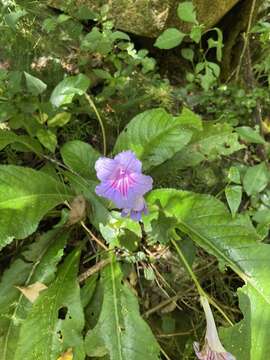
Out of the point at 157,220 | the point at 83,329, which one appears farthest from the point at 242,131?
the point at 83,329

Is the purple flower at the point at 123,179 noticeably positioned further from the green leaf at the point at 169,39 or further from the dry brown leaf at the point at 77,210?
the green leaf at the point at 169,39

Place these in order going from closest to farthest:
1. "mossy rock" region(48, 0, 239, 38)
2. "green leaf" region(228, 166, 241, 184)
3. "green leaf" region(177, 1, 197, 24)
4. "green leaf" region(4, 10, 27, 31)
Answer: "green leaf" region(228, 166, 241, 184), "green leaf" region(4, 10, 27, 31), "green leaf" region(177, 1, 197, 24), "mossy rock" region(48, 0, 239, 38)

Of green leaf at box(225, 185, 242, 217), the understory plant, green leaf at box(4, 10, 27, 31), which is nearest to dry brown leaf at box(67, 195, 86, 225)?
the understory plant

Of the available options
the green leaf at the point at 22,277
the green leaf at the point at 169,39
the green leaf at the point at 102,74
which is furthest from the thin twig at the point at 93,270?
the green leaf at the point at 169,39

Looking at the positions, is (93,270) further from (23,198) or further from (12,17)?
(12,17)

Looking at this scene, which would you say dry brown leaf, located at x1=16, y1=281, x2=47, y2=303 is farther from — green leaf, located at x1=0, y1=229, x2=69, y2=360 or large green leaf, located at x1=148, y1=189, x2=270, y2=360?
large green leaf, located at x1=148, y1=189, x2=270, y2=360

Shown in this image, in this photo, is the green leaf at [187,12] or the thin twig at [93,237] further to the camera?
the green leaf at [187,12]
